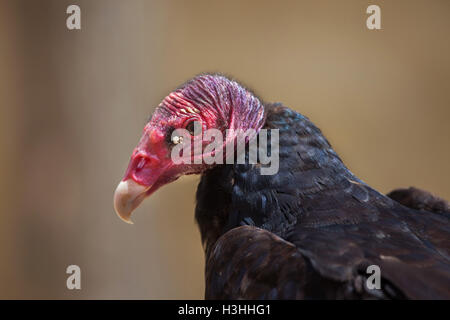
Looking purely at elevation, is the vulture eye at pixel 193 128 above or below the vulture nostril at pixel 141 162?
above

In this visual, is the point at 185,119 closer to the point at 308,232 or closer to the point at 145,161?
the point at 145,161

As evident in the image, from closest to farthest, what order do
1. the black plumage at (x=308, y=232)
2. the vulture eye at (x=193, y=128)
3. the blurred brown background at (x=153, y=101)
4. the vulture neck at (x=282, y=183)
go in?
the black plumage at (x=308, y=232), the vulture neck at (x=282, y=183), the vulture eye at (x=193, y=128), the blurred brown background at (x=153, y=101)

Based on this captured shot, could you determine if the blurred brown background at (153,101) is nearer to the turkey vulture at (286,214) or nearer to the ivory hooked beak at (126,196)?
the turkey vulture at (286,214)

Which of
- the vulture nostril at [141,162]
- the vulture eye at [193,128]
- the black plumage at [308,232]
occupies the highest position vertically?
the vulture eye at [193,128]

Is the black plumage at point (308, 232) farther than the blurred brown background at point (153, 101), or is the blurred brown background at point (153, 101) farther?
the blurred brown background at point (153, 101)

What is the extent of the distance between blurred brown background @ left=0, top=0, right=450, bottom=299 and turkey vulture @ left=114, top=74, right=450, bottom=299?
97 cm

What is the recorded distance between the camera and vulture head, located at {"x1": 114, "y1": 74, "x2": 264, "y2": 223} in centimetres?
163

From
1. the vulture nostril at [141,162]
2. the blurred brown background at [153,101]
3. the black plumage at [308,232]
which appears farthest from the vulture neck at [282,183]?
the blurred brown background at [153,101]

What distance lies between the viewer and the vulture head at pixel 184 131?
64.3 inches

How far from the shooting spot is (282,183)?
1.59m

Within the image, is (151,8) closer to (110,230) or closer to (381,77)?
(110,230)

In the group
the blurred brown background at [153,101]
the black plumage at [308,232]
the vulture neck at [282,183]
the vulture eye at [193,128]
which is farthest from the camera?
the blurred brown background at [153,101]

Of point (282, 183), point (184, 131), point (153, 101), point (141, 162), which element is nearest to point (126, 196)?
point (141, 162)

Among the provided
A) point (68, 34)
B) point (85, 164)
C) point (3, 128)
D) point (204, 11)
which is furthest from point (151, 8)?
point (3, 128)
